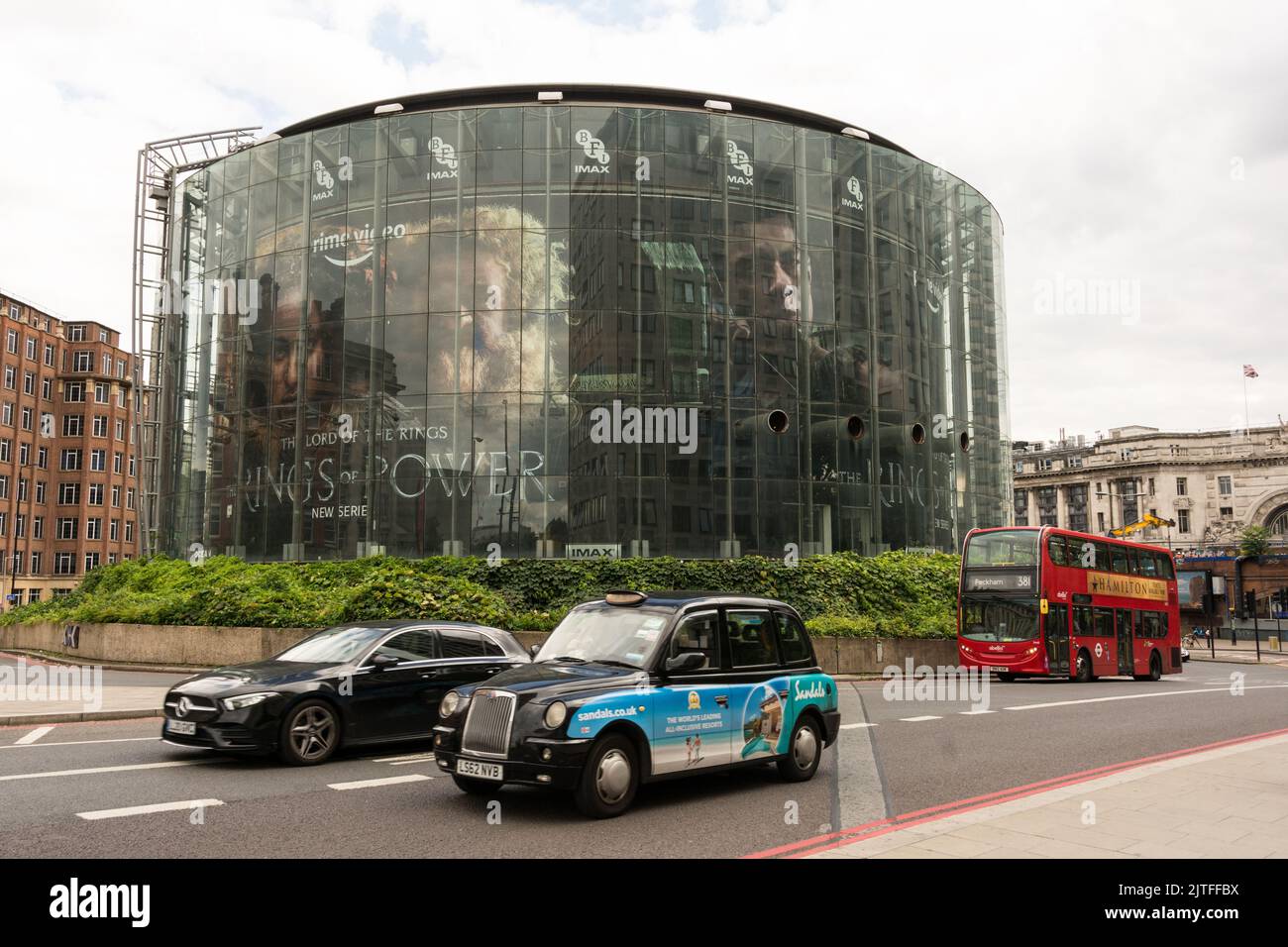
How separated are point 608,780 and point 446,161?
2866 cm

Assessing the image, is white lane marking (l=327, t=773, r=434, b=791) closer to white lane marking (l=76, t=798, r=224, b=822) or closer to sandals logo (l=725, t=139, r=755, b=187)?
white lane marking (l=76, t=798, r=224, b=822)

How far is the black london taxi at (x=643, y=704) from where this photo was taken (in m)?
7.68

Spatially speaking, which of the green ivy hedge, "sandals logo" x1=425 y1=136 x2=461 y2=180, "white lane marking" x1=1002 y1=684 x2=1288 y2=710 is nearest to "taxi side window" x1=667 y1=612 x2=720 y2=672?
"white lane marking" x1=1002 y1=684 x2=1288 y2=710

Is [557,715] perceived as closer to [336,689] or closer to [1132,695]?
[336,689]

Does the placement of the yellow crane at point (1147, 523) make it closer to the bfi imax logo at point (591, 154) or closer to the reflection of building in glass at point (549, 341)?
the reflection of building in glass at point (549, 341)

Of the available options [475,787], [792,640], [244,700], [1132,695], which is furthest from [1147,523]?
[244,700]

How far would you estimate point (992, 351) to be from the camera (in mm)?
42938

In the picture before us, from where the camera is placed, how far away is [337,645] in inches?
451

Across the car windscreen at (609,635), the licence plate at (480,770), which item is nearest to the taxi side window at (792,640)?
the car windscreen at (609,635)

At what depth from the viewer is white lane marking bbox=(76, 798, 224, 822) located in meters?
7.70
